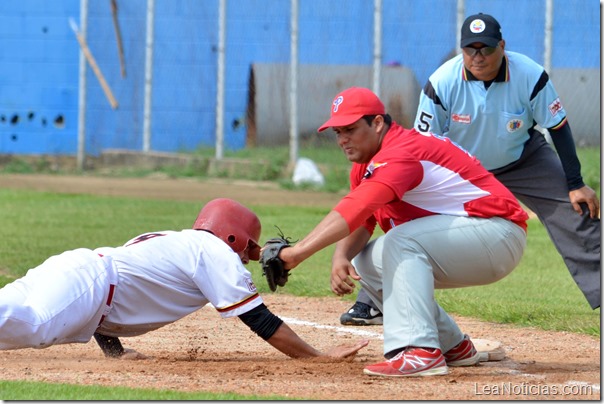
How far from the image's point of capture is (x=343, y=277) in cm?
571

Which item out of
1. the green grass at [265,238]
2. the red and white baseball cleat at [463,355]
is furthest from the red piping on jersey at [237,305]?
the green grass at [265,238]

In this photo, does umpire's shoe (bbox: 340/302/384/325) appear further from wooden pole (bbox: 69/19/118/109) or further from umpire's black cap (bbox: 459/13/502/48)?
wooden pole (bbox: 69/19/118/109)

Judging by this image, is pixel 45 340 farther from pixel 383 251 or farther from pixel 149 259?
pixel 383 251

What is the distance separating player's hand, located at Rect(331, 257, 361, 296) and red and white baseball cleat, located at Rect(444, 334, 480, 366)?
81 cm

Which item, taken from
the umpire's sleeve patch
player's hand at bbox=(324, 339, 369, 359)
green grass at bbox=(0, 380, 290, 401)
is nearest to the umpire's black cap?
the umpire's sleeve patch

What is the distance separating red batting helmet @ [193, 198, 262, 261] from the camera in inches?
233

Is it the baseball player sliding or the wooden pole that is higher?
the wooden pole

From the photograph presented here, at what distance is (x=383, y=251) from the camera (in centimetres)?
579

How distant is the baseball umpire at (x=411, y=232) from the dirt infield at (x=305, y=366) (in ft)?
0.74

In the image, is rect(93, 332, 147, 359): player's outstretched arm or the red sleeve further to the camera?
rect(93, 332, 147, 359): player's outstretched arm

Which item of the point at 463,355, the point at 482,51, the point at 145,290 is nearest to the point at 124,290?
the point at 145,290

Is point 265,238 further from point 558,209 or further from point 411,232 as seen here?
point 411,232

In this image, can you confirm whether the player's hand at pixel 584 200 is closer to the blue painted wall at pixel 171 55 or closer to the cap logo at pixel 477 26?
the cap logo at pixel 477 26

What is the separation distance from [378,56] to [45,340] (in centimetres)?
1322
